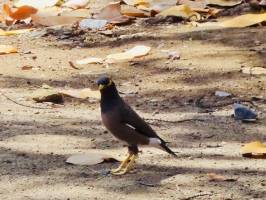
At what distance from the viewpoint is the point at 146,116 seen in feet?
20.6

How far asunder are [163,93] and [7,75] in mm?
1299

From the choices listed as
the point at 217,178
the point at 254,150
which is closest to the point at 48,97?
the point at 254,150

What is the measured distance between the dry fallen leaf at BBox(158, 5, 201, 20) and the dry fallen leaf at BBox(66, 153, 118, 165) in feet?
11.8

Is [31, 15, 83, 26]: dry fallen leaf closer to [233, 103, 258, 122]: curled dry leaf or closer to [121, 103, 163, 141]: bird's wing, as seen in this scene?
[233, 103, 258, 122]: curled dry leaf

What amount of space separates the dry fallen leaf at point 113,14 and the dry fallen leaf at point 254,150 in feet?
11.6

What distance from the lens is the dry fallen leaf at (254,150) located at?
5.25 metres

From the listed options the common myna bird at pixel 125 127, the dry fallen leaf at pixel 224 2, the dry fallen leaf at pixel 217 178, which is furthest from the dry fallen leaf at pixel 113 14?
the dry fallen leaf at pixel 217 178

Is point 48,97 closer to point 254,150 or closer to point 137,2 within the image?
point 254,150

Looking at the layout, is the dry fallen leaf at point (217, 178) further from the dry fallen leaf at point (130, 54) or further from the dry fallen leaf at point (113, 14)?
the dry fallen leaf at point (113, 14)

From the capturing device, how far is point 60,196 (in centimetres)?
459

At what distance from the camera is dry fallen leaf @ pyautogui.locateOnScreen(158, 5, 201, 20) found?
8.61m

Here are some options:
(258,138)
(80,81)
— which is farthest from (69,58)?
(258,138)

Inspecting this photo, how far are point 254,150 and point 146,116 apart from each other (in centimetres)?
117

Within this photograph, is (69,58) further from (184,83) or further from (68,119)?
(68,119)
